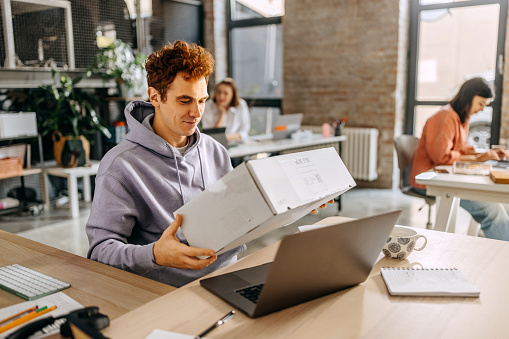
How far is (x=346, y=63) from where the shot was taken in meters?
5.42

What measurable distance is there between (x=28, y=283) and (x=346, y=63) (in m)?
4.83

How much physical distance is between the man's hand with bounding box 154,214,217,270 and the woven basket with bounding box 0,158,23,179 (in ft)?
11.6

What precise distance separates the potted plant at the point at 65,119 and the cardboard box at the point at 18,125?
4.4 inches

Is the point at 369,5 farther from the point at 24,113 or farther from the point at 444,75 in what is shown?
the point at 24,113

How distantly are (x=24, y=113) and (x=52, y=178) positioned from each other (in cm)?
91

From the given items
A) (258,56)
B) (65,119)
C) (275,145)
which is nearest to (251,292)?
(275,145)

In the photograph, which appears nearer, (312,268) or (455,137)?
(312,268)

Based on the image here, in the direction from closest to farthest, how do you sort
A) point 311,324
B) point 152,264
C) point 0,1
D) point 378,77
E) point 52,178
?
point 311,324
point 152,264
point 0,1
point 52,178
point 378,77

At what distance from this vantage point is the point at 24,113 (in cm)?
425

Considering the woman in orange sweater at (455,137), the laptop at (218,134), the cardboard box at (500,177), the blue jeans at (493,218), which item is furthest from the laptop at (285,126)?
the cardboard box at (500,177)

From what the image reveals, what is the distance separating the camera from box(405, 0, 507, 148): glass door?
4840 mm

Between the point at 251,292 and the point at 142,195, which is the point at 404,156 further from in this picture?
the point at 251,292

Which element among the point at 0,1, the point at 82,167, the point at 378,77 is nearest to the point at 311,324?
the point at 82,167

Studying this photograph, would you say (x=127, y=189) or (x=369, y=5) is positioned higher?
(x=369, y=5)
